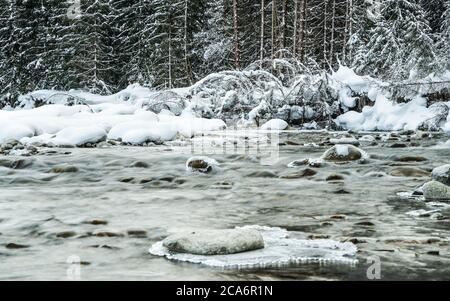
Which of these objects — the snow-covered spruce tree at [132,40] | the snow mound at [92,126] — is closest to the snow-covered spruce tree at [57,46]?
the snow-covered spruce tree at [132,40]

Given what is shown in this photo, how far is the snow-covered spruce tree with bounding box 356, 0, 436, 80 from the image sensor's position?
1686 cm

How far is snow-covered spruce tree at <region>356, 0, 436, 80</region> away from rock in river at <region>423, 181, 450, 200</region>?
11147mm

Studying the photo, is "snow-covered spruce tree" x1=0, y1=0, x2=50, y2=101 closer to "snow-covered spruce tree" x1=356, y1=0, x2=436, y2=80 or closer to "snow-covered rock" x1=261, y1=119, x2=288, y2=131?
"snow-covered rock" x1=261, y1=119, x2=288, y2=131

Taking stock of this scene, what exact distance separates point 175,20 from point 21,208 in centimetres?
2123

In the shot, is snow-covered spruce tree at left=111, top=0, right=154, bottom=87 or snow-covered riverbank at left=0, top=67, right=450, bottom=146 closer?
snow-covered riverbank at left=0, top=67, right=450, bottom=146

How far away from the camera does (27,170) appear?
8.56m

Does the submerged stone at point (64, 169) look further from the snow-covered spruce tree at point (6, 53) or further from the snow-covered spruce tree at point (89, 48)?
the snow-covered spruce tree at point (6, 53)

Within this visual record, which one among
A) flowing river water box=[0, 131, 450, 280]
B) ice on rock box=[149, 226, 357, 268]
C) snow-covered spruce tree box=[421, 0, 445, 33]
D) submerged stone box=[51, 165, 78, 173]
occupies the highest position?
snow-covered spruce tree box=[421, 0, 445, 33]

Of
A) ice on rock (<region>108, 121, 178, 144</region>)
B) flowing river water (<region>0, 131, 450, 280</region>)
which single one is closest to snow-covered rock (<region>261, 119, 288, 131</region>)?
ice on rock (<region>108, 121, 178, 144</region>)

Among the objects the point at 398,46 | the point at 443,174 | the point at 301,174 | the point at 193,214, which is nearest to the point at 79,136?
the point at 301,174

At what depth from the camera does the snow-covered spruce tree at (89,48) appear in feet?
82.0

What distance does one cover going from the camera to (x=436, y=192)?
562 centimetres

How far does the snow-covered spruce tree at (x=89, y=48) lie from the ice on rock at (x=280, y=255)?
867 inches

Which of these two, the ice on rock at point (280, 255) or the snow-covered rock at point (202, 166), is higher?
the snow-covered rock at point (202, 166)
